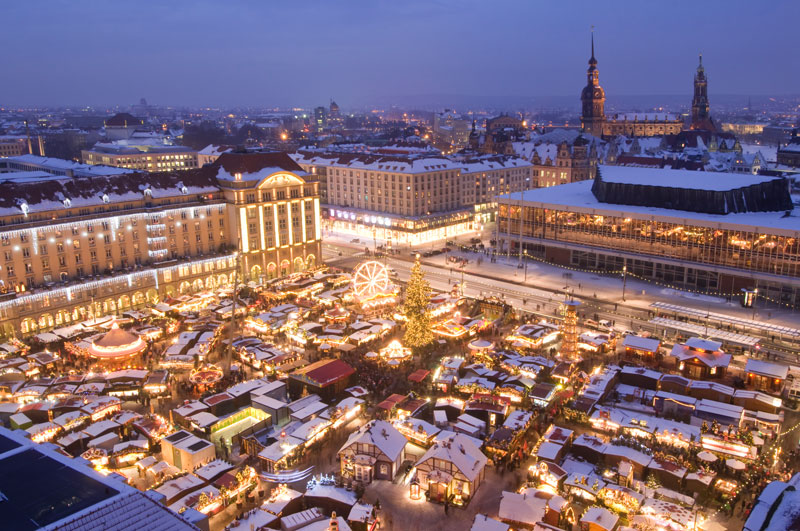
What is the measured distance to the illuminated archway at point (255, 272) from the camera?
73.5 m

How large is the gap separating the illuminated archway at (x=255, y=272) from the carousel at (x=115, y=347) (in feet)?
80.1

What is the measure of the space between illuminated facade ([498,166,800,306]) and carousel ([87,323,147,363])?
53070mm

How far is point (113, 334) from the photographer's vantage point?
49.2m

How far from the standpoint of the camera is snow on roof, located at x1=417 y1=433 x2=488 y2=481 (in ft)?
106

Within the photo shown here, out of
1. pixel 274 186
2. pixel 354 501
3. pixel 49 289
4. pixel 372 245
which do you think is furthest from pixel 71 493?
pixel 372 245

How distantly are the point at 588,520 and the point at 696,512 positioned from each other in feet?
18.0

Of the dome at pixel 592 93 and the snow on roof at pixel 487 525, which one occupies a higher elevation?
the dome at pixel 592 93

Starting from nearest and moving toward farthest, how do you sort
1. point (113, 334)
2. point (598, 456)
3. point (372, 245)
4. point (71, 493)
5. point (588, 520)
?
point (71, 493)
point (588, 520)
point (598, 456)
point (113, 334)
point (372, 245)

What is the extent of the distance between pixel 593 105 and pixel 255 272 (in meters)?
148

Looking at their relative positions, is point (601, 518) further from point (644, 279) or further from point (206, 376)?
point (644, 279)

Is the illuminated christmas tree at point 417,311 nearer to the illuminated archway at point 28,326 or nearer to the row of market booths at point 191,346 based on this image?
the row of market booths at point 191,346


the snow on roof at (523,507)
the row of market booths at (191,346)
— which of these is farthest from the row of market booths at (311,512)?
the row of market booths at (191,346)

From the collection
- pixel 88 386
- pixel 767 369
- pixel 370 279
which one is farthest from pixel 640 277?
pixel 88 386

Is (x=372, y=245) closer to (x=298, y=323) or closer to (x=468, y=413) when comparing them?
(x=298, y=323)
